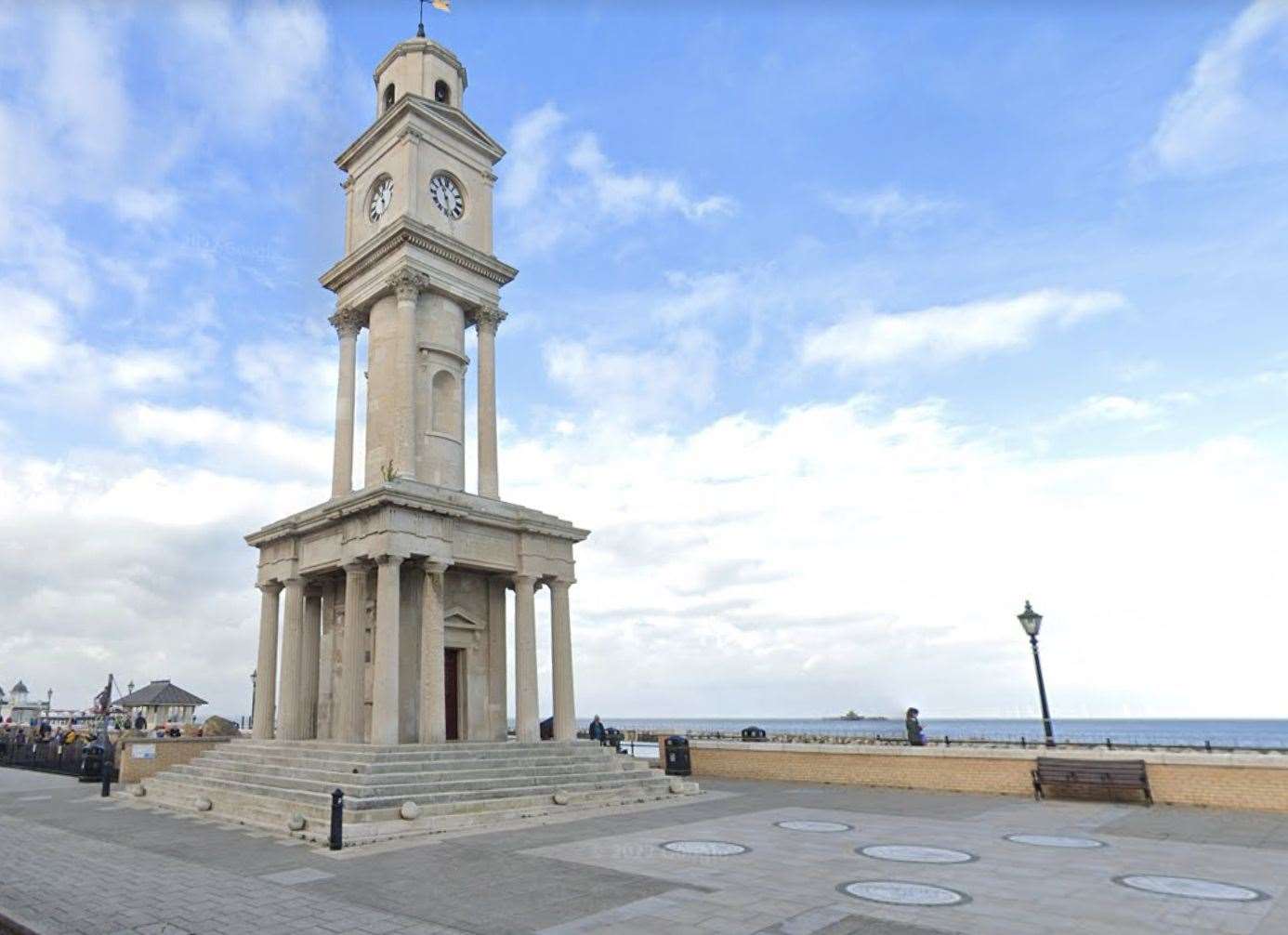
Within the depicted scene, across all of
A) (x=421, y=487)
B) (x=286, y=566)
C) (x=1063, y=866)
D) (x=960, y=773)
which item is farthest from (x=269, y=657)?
(x=1063, y=866)

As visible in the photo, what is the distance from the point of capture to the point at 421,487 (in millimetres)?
21609

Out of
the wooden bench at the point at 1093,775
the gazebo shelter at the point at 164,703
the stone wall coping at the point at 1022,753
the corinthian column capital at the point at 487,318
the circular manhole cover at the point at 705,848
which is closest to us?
the circular manhole cover at the point at 705,848

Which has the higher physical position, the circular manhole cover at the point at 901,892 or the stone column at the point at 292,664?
the stone column at the point at 292,664

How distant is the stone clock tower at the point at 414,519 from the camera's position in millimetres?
20953

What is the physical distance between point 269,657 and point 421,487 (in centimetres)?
771

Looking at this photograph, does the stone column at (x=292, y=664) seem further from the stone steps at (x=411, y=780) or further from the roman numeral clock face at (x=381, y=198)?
the roman numeral clock face at (x=381, y=198)

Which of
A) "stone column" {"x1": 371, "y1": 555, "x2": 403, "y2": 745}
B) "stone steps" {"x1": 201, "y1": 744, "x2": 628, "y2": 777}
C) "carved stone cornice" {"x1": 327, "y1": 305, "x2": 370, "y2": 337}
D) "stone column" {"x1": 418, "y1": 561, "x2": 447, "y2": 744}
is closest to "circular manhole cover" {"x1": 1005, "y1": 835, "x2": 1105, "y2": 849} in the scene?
"stone steps" {"x1": 201, "y1": 744, "x2": 628, "y2": 777}

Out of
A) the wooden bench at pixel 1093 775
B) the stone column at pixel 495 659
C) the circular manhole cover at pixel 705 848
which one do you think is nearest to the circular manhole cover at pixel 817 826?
the circular manhole cover at pixel 705 848

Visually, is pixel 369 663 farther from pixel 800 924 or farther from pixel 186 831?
pixel 800 924

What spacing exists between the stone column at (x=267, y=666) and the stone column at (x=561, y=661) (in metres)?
8.25

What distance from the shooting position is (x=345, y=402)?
25.8 meters

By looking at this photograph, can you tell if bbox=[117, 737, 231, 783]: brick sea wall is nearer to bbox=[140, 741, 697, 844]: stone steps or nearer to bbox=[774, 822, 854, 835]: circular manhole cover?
bbox=[140, 741, 697, 844]: stone steps

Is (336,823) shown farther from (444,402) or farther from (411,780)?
(444,402)

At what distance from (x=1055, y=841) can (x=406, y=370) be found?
19.1m
